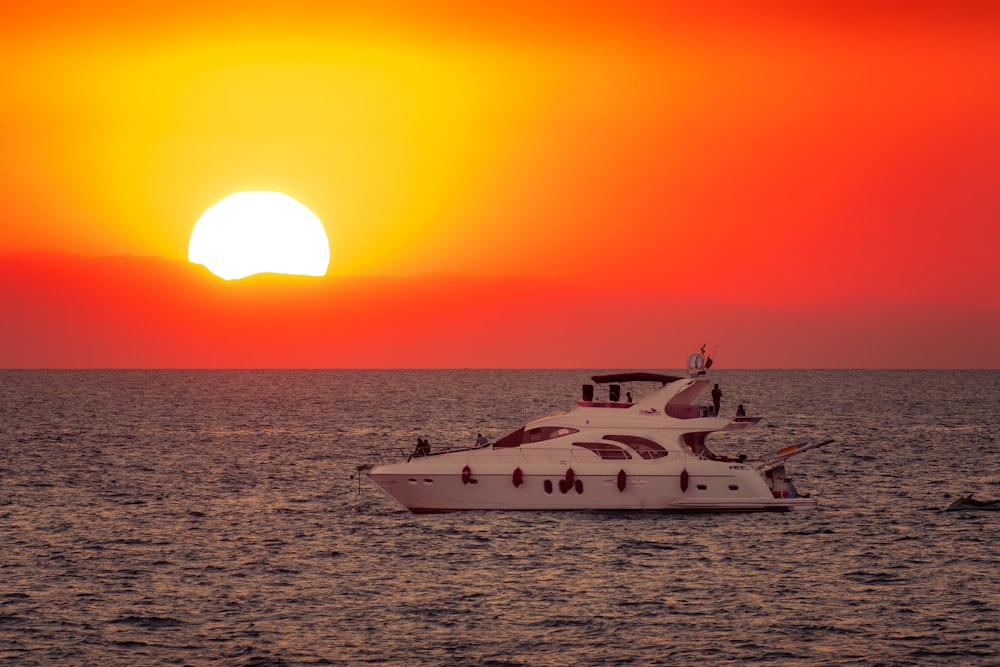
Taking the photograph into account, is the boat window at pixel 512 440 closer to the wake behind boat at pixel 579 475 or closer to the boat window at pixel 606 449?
the wake behind boat at pixel 579 475

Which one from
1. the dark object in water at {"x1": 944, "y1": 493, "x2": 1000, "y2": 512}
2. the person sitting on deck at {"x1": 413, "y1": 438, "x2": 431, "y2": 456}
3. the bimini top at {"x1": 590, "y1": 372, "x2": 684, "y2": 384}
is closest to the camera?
the person sitting on deck at {"x1": 413, "y1": 438, "x2": 431, "y2": 456}

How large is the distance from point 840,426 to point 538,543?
87.6 metres

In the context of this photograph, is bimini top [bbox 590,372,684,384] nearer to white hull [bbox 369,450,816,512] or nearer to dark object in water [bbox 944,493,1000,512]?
white hull [bbox 369,450,816,512]

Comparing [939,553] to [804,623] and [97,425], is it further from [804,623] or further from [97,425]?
[97,425]

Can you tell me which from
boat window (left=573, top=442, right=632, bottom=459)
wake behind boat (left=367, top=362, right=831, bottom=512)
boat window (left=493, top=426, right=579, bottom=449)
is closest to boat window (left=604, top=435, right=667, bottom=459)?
wake behind boat (left=367, top=362, right=831, bottom=512)

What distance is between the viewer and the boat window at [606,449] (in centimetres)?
5028

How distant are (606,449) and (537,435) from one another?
2.77 m

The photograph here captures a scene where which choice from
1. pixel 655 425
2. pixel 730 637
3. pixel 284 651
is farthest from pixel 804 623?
pixel 655 425

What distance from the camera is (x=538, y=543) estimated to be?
4550cm

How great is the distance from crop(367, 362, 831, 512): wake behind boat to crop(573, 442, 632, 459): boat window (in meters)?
0.04

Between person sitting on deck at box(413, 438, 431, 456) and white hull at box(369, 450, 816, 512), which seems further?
person sitting on deck at box(413, 438, 431, 456)

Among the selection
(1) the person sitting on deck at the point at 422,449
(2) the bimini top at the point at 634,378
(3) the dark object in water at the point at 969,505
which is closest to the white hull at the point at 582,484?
(1) the person sitting on deck at the point at 422,449

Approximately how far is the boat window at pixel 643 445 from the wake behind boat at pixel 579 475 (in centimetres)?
4

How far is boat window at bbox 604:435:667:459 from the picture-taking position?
165 ft
